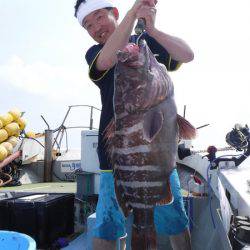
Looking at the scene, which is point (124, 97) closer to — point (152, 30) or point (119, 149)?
point (119, 149)

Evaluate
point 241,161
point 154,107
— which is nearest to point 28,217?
point 241,161

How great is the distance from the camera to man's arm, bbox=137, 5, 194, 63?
8.75 feet

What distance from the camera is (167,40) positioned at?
2957mm

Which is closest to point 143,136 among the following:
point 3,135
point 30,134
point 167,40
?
point 167,40

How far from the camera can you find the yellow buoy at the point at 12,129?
1186 cm

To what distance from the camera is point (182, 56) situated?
3098mm

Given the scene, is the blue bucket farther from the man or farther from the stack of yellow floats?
the stack of yellow floats

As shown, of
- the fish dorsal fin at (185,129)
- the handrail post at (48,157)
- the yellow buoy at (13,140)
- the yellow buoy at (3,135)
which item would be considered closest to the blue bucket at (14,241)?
the fish dorsal fin at (185,129)

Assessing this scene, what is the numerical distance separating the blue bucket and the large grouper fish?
0.88 metres

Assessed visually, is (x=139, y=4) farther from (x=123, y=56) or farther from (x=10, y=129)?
(x=10, y=129)

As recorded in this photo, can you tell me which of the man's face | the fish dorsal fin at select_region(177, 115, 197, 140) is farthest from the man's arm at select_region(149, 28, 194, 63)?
the fish dorsal fin at select_region(177, 115, 197, 140)

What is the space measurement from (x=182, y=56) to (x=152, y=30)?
41 centimetres

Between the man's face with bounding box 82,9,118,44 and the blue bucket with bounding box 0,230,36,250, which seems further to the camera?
the man's face with bounding box 82,9,118,44

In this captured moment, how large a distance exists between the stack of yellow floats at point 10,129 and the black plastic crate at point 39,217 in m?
5.07
